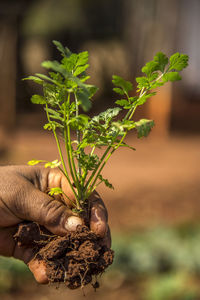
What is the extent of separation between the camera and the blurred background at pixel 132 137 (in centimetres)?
477

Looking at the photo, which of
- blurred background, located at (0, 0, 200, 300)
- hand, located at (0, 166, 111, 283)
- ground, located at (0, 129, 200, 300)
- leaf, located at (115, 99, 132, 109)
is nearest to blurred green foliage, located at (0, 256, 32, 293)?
blurred background, located at (0, 0, 200, 300)

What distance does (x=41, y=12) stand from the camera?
19172mm

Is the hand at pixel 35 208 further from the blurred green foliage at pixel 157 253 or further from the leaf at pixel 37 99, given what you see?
the blurred green foliage at pixel 157 253

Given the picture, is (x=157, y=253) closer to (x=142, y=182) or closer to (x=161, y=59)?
(x=142, y=182)

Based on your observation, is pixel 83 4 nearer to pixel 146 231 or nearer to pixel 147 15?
pixel 147 15

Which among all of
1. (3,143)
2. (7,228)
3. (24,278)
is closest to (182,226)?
(24,278)

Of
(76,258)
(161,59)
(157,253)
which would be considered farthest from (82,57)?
(157,253)

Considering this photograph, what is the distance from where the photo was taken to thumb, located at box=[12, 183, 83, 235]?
2.21m

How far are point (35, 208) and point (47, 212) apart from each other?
0.07 m

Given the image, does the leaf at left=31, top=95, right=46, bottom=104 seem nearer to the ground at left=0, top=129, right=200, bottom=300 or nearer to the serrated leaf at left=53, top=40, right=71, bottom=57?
the serrated leaf at left=53, top=40, right=71, bottom=57

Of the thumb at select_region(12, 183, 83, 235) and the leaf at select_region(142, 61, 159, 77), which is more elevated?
the leaf at select_region(142, 61, 159, 77)

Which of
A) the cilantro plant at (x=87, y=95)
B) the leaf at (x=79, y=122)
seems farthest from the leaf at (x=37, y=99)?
the leaf at (x=79, y=122)

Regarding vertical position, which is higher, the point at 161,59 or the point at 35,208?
the point at 161,59

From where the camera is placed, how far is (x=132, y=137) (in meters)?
11.8
